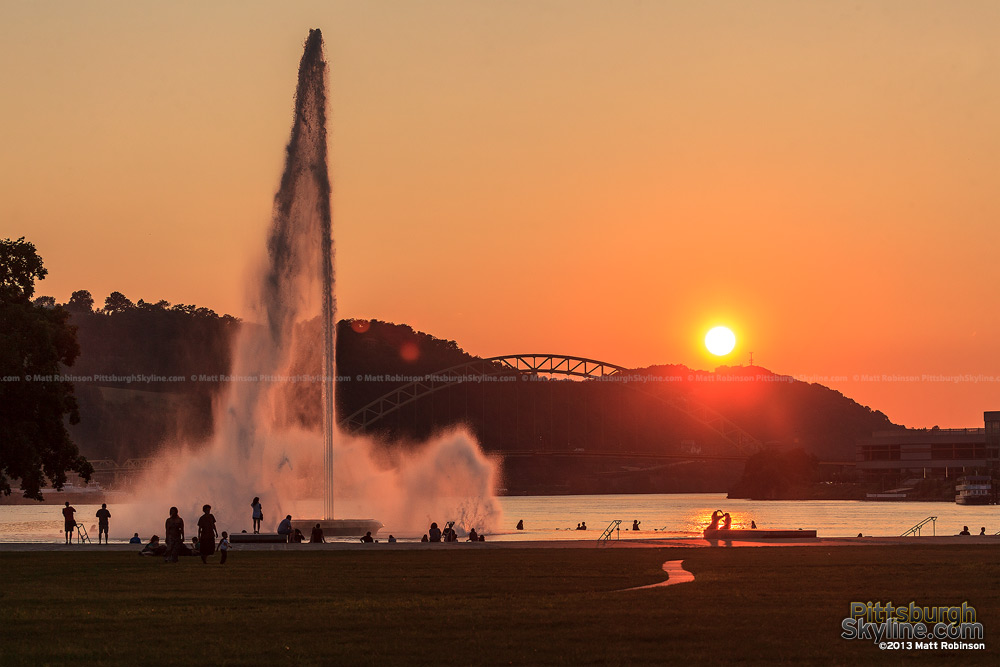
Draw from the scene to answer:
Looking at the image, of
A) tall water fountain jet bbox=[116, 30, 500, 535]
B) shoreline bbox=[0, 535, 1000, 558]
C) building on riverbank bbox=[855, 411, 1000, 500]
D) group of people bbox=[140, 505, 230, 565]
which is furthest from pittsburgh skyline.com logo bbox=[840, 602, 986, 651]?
building on riverbank bbox=[855, 411, 1000, 500]

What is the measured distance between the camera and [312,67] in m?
59.0

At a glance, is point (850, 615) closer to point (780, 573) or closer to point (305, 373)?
point (780, 573)

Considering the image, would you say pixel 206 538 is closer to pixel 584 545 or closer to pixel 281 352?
pixel 584 545

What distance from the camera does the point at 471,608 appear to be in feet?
65.9

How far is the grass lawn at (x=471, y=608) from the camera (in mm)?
15805

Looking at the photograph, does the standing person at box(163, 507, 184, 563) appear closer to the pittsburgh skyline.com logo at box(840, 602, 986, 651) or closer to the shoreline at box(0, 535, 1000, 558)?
the shoreline at box(0, 535, 1000, 558)

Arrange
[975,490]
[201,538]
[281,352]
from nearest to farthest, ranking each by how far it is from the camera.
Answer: [201,538] → [281,352] → [975,490]

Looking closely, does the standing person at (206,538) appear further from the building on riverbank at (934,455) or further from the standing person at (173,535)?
the building on riverbank at (934,455)

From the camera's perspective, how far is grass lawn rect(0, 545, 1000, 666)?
1580 centimetres

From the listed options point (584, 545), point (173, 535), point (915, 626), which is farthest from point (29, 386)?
point (915, 626)

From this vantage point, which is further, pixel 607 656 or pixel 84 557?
pixel 84 557

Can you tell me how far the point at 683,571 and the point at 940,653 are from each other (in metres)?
11.3

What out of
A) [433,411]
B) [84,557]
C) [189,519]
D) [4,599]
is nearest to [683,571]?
[4,599]

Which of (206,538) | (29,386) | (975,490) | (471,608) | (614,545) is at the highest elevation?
(29,386)
